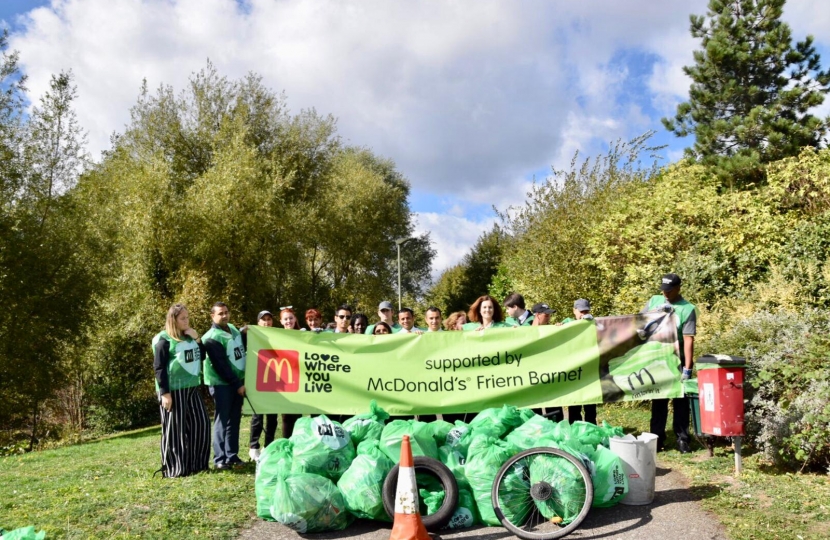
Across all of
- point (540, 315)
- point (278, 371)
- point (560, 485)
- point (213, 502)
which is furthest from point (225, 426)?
point (560, 485)

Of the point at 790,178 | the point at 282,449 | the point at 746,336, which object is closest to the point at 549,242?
the point at 790,178

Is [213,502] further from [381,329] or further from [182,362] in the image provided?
[381,329]

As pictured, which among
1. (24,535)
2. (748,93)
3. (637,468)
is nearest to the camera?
(24,535)

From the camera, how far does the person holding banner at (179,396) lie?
7.05m

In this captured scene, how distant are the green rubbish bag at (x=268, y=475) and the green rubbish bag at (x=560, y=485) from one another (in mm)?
2067

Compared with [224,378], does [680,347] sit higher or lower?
higher

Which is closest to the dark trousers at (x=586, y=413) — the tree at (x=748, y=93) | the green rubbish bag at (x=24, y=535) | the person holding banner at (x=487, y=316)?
the person holding banner at (x=487, y=316)

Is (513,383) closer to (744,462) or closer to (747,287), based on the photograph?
(744,462)

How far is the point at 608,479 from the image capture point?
5551mm

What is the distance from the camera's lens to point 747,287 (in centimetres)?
1280

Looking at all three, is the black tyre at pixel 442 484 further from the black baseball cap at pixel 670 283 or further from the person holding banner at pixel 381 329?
the black baseball cap at pixel 670 283

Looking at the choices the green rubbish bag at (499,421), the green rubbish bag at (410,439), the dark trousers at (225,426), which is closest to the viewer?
the green rubbish bag at (410,439)

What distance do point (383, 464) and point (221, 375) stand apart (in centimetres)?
283

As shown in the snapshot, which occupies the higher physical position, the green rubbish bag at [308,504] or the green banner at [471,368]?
the green banner at [471,368]
